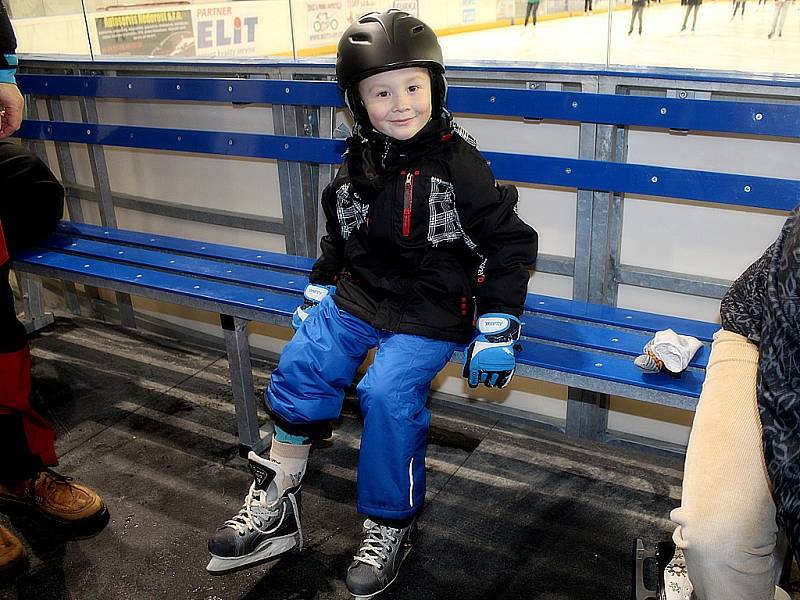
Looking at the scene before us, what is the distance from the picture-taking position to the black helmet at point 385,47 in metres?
2.05

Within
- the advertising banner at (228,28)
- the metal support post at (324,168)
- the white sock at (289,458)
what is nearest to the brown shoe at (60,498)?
the white sock at (289,458)

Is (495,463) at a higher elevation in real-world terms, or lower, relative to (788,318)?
lower

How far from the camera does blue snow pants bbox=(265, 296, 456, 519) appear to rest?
204cm

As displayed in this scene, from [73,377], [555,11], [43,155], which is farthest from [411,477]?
[43,155]

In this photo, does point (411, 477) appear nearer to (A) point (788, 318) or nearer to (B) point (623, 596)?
(B) point (623, 596)

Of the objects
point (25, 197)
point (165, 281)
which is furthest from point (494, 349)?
point (25, 197)

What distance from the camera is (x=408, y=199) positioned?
84.2 inches

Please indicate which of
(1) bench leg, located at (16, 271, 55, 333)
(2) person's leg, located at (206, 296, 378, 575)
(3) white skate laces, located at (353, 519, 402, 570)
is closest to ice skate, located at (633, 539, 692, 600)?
(3) white skate laces, located at (353, 519, 402, 570)

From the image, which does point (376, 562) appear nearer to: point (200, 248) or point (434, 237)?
point (434, 237)

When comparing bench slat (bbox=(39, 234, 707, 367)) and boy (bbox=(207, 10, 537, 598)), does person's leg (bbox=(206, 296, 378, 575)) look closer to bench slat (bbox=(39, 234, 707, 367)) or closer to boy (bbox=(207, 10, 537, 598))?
boy (bbox=(207, 10, 537, 598))

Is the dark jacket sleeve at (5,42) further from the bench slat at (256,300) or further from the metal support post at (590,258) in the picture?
the metal support post at (590,258)

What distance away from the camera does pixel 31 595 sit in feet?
7.40

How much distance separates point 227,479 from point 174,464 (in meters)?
0.22

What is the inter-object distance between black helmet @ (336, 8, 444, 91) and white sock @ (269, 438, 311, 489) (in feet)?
3.23
